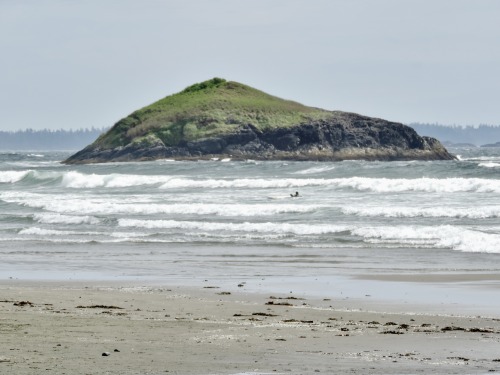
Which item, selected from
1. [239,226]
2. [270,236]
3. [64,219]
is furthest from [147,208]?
[270,236]

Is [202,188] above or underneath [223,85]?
underneath

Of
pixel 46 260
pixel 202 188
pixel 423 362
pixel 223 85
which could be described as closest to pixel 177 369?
pixel 423 362

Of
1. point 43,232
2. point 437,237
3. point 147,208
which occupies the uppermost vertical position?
point 147,208

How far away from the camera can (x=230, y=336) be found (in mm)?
12016

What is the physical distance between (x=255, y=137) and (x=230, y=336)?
372 ft

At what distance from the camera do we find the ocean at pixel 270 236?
20219mm

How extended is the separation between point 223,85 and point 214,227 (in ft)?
374

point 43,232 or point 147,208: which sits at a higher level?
point 147,208

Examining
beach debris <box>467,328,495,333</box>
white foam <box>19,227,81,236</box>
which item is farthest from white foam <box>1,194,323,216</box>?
beach debris <box>467,328,495,333</box>

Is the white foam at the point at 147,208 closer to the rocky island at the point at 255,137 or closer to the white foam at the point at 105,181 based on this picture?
the white foam at the point at 105,181

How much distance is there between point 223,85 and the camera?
145125mm

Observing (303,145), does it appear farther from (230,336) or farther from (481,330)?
(230,336)

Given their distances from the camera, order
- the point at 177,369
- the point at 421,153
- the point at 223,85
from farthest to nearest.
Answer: the point at 223,85
the point at 421,153
the point at 177,369

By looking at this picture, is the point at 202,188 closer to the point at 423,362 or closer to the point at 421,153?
the point at 423,362
